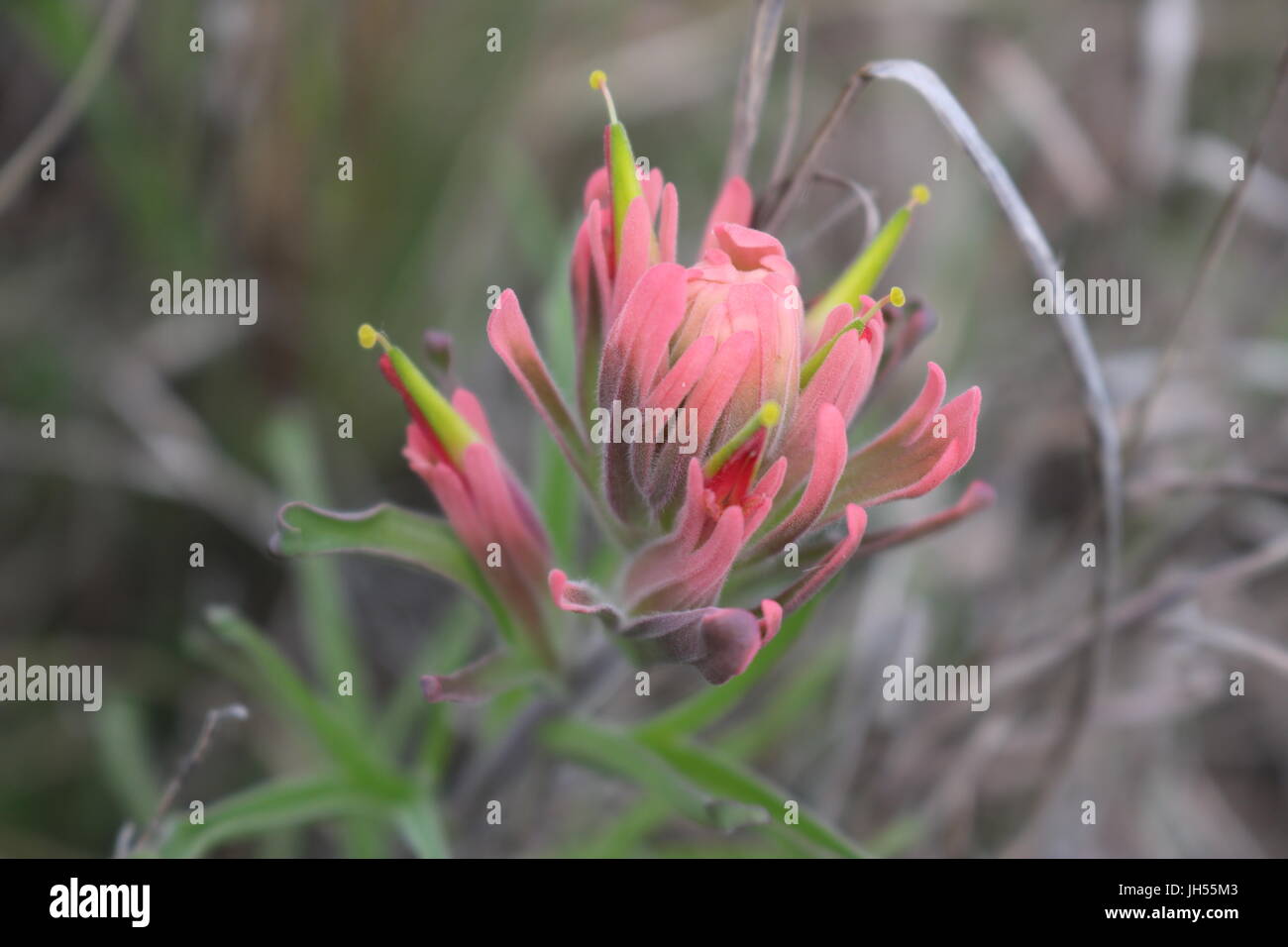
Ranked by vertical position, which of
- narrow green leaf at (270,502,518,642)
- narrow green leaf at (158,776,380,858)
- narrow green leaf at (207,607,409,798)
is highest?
narrow green leaf at (270,502,518,642)

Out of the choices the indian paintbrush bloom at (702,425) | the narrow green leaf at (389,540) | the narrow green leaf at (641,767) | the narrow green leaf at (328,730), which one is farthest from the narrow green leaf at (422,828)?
the indian paintbrush bloom at (702,425)

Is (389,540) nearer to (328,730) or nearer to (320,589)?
(328,730)

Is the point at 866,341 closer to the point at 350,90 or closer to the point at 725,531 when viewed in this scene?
the point at 725,531

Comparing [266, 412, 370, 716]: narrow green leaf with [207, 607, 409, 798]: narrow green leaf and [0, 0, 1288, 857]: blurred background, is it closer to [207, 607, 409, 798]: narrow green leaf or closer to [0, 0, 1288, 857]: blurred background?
[0, 0, 1288, 857]: blurred background

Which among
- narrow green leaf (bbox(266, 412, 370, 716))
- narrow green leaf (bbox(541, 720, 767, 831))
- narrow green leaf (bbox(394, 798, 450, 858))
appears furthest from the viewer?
narrow green leaf (bbox(266, 412, 370, 716))

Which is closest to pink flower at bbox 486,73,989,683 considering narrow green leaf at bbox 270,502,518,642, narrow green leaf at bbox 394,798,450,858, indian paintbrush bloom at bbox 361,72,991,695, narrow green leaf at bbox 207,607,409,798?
indian paintbrush bloom at bbox 361,72,991,695

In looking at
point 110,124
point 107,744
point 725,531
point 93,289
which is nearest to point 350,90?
point 110,124
